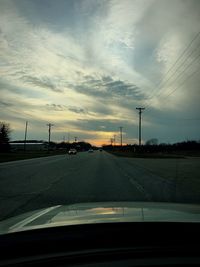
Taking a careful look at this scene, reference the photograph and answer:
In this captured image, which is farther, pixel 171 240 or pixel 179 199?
pixel 179 199

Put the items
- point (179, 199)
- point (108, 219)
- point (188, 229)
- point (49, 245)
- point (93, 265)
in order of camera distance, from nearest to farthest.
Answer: point (93, 265) < point (49, 245) < point (188, 229) < point (108, 219) < point (179, 199)

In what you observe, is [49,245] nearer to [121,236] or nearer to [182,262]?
[121,236]

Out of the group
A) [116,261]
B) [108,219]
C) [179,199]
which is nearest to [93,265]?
[116,261]

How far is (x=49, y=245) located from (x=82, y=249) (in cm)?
24

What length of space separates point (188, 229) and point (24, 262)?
4.25ft

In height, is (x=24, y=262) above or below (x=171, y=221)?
below

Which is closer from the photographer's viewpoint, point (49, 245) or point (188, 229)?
point (49, 245)

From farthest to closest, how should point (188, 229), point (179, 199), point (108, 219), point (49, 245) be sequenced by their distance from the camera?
point (179, 199) → point (108, 219) → point (188, 229) → point (49, 245)

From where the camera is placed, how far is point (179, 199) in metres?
13.6

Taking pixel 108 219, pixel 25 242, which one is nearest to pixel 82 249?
pixel 25 242

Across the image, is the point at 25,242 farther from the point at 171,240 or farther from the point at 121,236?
the point at 171,240

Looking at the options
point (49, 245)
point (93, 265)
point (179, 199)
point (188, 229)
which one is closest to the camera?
point (93, 265)

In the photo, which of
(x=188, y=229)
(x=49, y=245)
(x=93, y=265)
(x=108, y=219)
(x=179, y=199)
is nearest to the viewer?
(x=93, y=265)

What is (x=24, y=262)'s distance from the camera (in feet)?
8.88
